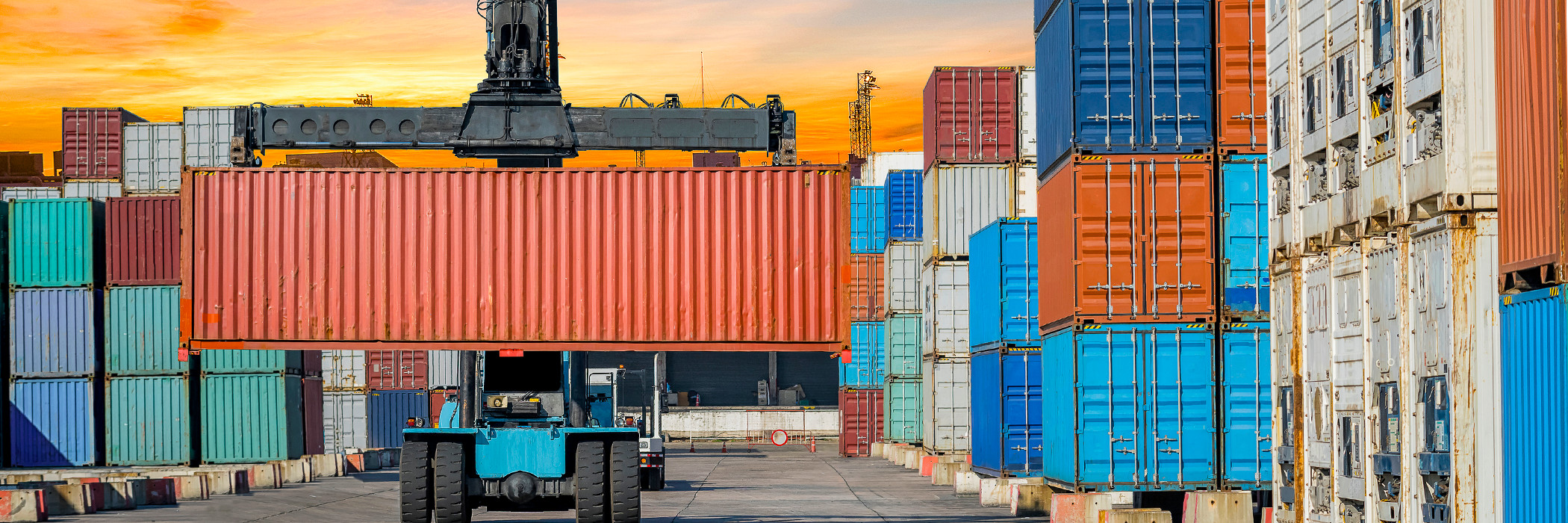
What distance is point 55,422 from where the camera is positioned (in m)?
31.4

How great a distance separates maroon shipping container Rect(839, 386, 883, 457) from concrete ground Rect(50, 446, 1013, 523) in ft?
38.5

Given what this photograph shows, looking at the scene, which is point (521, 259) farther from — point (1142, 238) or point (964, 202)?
point (964, 202)

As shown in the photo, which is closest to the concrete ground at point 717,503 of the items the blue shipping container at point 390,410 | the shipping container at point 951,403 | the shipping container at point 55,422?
the shipping container at point 951,403

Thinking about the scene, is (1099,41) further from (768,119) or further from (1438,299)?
(1438,299)

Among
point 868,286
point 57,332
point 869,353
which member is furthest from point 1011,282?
point 869,353

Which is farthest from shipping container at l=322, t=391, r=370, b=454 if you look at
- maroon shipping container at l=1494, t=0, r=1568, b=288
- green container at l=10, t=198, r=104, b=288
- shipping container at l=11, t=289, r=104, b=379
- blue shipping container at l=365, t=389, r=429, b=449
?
maroon shipping container at l=1494, t=0, r=1568, b=288

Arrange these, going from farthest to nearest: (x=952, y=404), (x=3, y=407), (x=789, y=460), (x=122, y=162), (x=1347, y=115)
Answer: (x=789, y=460) < (x=122, y=162) < (x=952, y=404) < (x=3, y=407) < (x=1347, y=115)

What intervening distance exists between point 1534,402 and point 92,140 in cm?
4569

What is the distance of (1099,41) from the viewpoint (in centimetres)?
1889

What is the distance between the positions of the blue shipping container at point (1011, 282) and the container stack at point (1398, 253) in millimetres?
10732

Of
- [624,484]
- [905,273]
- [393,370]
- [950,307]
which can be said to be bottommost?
[393,370]

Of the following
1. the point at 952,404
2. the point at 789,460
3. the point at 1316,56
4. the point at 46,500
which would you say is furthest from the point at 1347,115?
the point at 789,460

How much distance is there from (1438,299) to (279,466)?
2681cm

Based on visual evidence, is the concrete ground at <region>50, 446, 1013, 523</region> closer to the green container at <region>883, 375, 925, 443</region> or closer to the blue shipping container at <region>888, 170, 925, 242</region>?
the green container at <region>883, 375, 925, 443</region>
